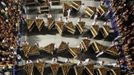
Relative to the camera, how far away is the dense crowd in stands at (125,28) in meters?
21.8

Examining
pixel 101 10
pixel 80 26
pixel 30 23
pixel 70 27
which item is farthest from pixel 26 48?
pixel 101 10

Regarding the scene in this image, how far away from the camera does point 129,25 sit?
23547mm

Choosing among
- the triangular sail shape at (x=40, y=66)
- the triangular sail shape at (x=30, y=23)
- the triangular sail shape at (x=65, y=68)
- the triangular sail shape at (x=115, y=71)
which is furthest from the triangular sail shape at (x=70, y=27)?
the triangular sail shape at (x=115, y=71)

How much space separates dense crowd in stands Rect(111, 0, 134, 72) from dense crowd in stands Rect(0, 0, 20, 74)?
6586mm

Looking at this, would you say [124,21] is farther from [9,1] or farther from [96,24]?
[9,1]

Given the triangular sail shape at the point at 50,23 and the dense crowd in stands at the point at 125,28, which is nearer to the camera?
the dense crowd in stands at the point at 125,28

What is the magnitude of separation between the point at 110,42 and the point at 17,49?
6.05m

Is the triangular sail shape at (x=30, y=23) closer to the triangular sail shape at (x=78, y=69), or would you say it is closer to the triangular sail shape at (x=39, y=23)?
the triangular sail shape at (x=39, y=23)

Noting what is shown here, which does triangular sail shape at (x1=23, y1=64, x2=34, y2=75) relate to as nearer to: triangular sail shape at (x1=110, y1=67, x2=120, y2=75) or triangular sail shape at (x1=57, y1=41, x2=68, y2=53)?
triangular sail shape at (x1=57, y1=41, x2=68, y2=53)

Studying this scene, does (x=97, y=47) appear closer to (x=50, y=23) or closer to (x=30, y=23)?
(x=50, y=23)

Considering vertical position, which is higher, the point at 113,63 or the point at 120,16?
the point at 120,16

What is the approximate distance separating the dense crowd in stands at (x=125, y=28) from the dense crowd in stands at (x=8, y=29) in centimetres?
659

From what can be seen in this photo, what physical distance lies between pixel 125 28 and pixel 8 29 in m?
7.48

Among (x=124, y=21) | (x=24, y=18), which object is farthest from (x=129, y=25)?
(x=24, y=18)
